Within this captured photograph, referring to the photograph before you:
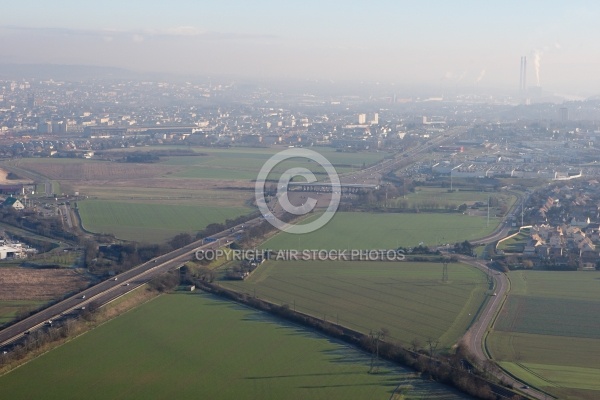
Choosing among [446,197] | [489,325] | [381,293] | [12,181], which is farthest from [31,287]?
[12,181]

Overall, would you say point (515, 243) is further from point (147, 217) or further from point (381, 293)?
point (147, 217)

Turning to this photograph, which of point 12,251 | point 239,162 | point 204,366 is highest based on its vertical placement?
point 239,162

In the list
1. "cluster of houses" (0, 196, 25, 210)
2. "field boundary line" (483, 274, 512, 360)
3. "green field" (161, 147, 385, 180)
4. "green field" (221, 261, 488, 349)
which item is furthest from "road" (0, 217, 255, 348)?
"green field" (161, 147, 385, 180)

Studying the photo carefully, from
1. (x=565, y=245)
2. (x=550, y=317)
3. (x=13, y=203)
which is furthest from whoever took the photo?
(x=13, y=203)

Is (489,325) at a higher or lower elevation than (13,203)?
lower

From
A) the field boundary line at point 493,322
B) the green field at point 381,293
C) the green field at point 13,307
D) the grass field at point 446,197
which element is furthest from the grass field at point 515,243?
the green field at point 13,307

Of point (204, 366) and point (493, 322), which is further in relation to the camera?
point (493, 322)

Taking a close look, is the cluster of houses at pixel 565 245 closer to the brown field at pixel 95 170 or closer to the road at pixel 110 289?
the road at pixel 110 289

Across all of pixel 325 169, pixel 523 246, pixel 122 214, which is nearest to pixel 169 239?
pixel 122 214
